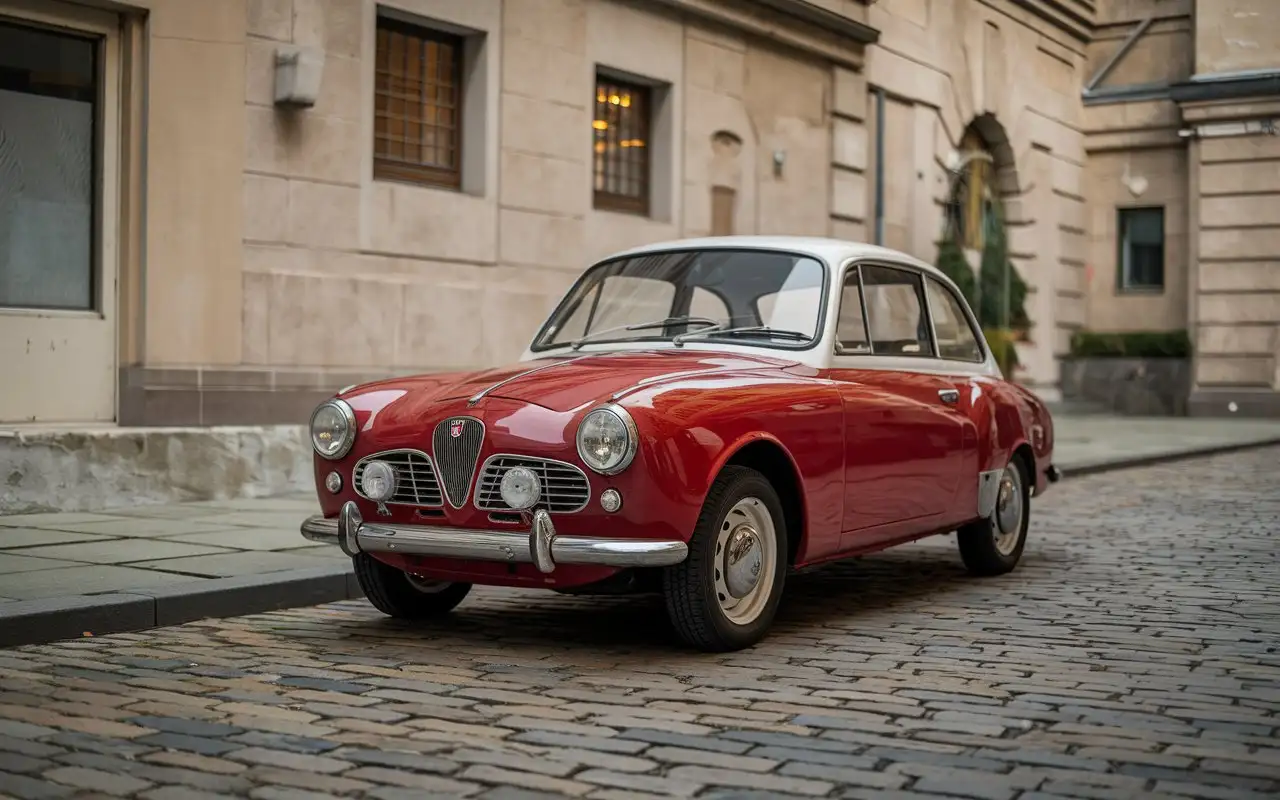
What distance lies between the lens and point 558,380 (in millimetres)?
5965

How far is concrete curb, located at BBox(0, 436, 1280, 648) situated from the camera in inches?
239

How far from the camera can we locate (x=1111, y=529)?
34.2 feet

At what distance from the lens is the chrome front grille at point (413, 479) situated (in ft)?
19.0

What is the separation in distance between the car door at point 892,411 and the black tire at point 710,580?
2.56 feet

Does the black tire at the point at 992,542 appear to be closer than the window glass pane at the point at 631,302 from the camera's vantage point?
No

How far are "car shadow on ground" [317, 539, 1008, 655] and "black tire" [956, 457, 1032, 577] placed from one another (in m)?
0.12

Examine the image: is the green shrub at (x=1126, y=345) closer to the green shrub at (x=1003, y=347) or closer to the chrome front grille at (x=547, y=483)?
the green shrub at (x=1003, y=347)

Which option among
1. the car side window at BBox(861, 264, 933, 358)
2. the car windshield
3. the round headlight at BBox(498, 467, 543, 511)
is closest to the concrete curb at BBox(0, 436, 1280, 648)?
the car windshield

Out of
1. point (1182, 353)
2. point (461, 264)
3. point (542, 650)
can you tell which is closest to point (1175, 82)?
point (1182, 353)

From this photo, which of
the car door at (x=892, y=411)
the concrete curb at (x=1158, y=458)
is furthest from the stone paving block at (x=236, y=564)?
the concrete curb at (x=1158, y=458)

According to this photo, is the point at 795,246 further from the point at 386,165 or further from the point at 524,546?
the point at 386,165

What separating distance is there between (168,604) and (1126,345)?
23687 mm

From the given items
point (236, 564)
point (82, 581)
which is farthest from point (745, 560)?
point (82, 581)

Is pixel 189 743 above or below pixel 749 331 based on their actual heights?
below
